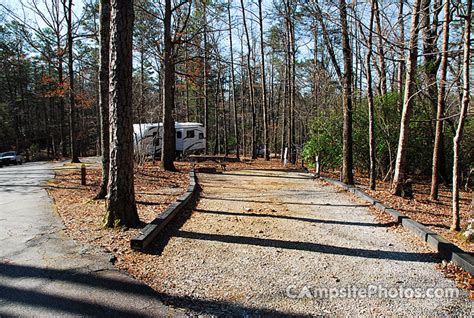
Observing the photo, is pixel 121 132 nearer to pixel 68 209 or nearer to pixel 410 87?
pixel 68 209

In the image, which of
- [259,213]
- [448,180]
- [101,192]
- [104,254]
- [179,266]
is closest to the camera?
[179,266]

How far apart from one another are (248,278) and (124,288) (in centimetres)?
121

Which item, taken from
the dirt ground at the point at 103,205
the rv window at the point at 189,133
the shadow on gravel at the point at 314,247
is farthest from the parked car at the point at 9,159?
the shadow on gravel at the point at 314,247

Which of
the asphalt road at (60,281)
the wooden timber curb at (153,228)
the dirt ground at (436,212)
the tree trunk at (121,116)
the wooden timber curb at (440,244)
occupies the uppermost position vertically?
the tree trunk at (121,116)

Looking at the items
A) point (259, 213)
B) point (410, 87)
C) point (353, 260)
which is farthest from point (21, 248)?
point (410, 87)

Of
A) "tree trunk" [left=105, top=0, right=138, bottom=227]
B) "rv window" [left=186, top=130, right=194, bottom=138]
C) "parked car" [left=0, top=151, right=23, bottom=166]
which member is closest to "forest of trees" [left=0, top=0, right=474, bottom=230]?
"tree trunk" [left=105, top=0, right=138, bottom=227]

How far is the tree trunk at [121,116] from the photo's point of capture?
4199 millimetres

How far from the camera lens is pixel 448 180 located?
38.0 ft

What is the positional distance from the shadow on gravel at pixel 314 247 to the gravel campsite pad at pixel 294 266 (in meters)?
0.01

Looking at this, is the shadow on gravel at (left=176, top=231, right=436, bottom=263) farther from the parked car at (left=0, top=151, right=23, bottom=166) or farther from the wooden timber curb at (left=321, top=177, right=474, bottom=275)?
the parked car at (left=0, top=151, right=23, bottom=166)

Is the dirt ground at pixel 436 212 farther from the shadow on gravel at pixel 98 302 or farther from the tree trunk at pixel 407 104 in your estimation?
the shadow on gravel at pixel 98 302

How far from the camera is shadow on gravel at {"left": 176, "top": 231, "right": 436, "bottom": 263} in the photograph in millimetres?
3660

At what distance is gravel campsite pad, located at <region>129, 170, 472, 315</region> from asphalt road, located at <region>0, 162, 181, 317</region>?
300 millimetres

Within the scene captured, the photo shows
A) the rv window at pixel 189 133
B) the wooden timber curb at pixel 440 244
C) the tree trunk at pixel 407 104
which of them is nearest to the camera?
the wooden timber curb at pixel 440 244
